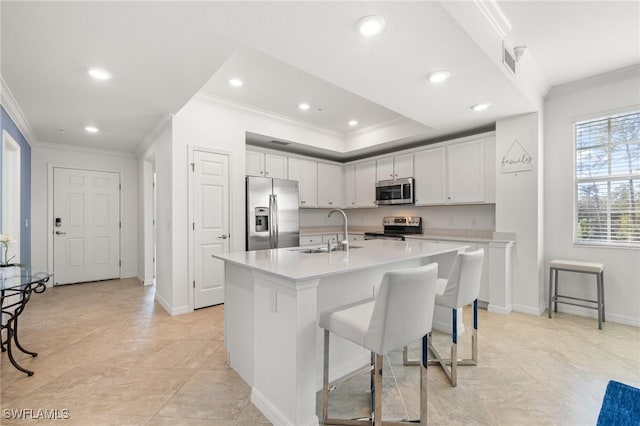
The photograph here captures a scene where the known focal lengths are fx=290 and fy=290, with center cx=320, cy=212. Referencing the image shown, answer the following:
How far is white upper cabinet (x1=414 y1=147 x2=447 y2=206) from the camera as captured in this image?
4430 mm

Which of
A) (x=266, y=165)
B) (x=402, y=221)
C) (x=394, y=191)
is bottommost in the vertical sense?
(x=402, y=221)

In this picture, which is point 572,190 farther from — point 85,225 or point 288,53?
point 85,225

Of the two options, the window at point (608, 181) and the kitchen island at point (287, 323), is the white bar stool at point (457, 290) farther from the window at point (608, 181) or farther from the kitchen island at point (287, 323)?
the window at point (608, 181)

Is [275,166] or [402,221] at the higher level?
[275,166]

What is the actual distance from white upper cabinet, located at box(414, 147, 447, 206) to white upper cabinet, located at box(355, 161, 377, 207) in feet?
2.98

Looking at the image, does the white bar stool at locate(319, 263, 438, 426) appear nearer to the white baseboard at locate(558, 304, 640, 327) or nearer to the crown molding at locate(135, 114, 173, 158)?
the white baseboard at locate(558, 304, 640, 327)

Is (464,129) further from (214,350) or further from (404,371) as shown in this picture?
(214,350)

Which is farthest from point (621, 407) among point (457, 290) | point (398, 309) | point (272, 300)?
point (272, 300)

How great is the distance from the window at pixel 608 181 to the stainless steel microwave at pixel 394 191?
6.80ft

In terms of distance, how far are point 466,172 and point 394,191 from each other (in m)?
1.18

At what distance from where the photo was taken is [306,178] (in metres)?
5.36

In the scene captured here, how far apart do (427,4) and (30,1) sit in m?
2.28

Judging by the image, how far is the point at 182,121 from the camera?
3531 millimetres

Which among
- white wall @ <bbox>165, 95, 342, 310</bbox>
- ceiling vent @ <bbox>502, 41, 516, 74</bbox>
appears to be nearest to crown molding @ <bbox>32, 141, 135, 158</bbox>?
white wall @ <bbox>165, 95, 342, 310</bbox>
